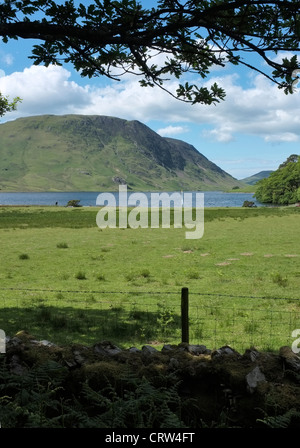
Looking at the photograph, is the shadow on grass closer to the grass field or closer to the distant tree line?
the grass field

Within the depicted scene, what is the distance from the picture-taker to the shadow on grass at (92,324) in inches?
497

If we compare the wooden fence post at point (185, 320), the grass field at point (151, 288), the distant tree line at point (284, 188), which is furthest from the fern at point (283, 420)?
the distant tree line at point (284, 188)

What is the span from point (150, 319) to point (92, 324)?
2.06m

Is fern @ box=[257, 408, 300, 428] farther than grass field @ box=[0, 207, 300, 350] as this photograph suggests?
No

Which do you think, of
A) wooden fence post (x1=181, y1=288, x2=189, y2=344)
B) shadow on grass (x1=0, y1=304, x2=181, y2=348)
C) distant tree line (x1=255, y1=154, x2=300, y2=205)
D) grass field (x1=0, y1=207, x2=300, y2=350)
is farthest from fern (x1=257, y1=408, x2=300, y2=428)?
distant tree line (x1=255, y1=154, x2=300, y2=205)

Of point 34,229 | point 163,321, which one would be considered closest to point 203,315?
point 163,321

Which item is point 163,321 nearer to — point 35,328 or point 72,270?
point 35,328

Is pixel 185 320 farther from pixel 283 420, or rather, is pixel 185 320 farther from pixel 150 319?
pixel 283 420

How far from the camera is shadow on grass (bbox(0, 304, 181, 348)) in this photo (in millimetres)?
12617

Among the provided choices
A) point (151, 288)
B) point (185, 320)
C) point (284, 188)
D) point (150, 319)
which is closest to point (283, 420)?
point (185, 320)

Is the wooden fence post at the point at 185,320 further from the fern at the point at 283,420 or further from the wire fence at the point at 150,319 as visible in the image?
the fern at the point at 283,420
